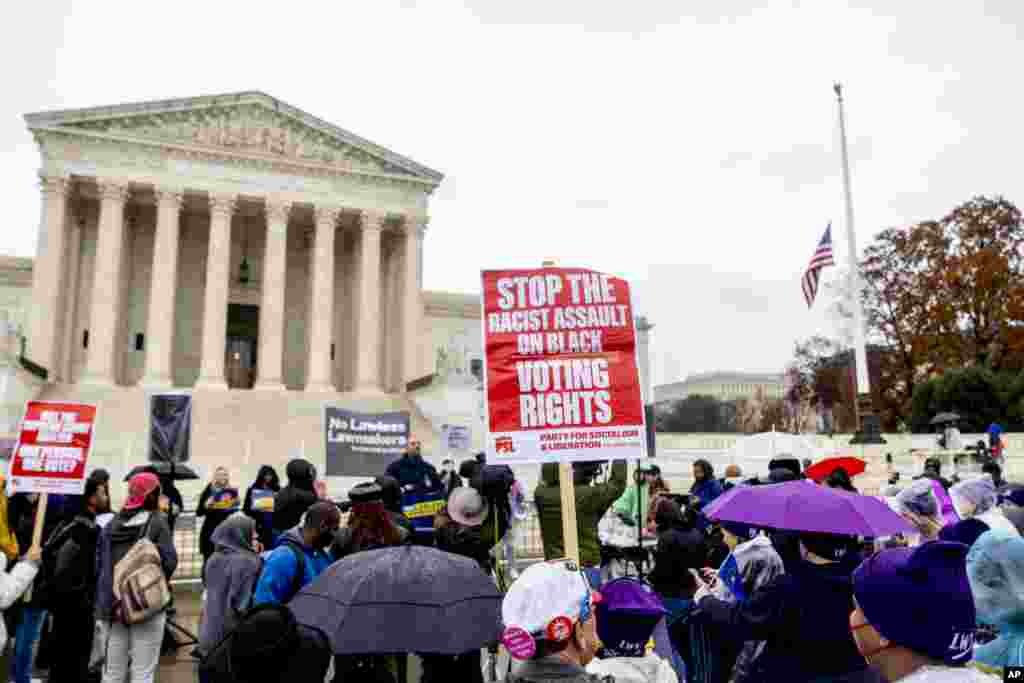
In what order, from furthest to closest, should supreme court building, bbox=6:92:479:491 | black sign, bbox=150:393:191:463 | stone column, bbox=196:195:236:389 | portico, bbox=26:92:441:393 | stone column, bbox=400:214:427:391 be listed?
1. stone column, bbox=400:214:427:391
2. stone column, bbox=196:195:236:389
3. portico, bbox=26:92:441:393
4. supreme court building, bbox=6:92:479:491
5. black sign, bbox=150:393:191:463

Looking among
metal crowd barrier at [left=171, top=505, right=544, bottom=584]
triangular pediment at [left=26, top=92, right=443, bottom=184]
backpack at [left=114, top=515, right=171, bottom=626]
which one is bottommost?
metal crowd barrier at [left=171, top=505, right=544, bottom=584]

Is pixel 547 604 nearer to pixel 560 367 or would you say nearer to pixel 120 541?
pixel 560 367

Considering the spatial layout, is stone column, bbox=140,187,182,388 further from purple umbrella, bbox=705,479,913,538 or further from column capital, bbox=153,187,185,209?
purple umbrella, bbox=705,479,913,538

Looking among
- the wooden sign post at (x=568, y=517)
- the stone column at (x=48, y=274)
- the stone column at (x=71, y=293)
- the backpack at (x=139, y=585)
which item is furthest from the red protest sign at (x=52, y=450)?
the stone column at (x=71, y=293)

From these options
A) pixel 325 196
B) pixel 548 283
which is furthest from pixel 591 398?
pixel 325 196

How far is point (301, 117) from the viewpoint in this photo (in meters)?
36.3

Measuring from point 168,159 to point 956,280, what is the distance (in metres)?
40.4

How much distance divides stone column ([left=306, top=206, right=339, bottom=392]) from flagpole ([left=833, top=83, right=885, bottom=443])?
2199 cm

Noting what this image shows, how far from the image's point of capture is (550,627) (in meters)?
2.58

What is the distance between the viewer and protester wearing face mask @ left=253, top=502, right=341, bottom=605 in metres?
4.64

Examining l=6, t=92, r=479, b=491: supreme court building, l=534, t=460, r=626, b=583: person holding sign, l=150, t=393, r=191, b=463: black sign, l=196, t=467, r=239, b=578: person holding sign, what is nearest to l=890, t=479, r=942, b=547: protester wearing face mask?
l=534, t=460, r=626, b=583: person holding sign

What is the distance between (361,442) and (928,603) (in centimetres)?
1294

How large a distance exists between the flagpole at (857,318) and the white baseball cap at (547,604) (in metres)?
26.9

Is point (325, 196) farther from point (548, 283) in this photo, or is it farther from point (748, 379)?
point (748, 379)
